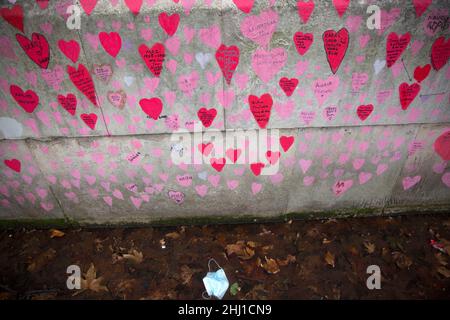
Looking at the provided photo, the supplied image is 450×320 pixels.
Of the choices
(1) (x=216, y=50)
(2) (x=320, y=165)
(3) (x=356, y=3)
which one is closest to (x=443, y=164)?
(2) (x=320, y=165)

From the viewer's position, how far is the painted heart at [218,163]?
10.2ft

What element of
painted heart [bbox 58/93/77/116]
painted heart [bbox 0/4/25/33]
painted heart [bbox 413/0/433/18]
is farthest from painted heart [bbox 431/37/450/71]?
painted heart [bbox 0/4/25/33]

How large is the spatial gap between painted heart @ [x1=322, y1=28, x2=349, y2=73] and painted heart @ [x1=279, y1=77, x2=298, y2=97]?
348mm

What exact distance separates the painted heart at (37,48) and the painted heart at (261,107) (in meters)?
1.85

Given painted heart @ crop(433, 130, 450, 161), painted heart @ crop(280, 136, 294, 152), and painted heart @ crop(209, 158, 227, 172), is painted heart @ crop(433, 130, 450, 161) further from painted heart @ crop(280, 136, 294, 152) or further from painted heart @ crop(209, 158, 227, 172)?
painted heart @ crop(209, 158, 227, 172)

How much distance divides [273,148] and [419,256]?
2.23 m

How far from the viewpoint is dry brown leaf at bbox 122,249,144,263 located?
133 inches

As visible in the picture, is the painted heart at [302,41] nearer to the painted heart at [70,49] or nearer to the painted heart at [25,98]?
the painted heart at [70,49]

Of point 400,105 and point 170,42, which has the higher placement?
point 170,42

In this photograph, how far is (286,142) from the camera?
2.98m

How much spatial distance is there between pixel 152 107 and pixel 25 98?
1.22 meters
